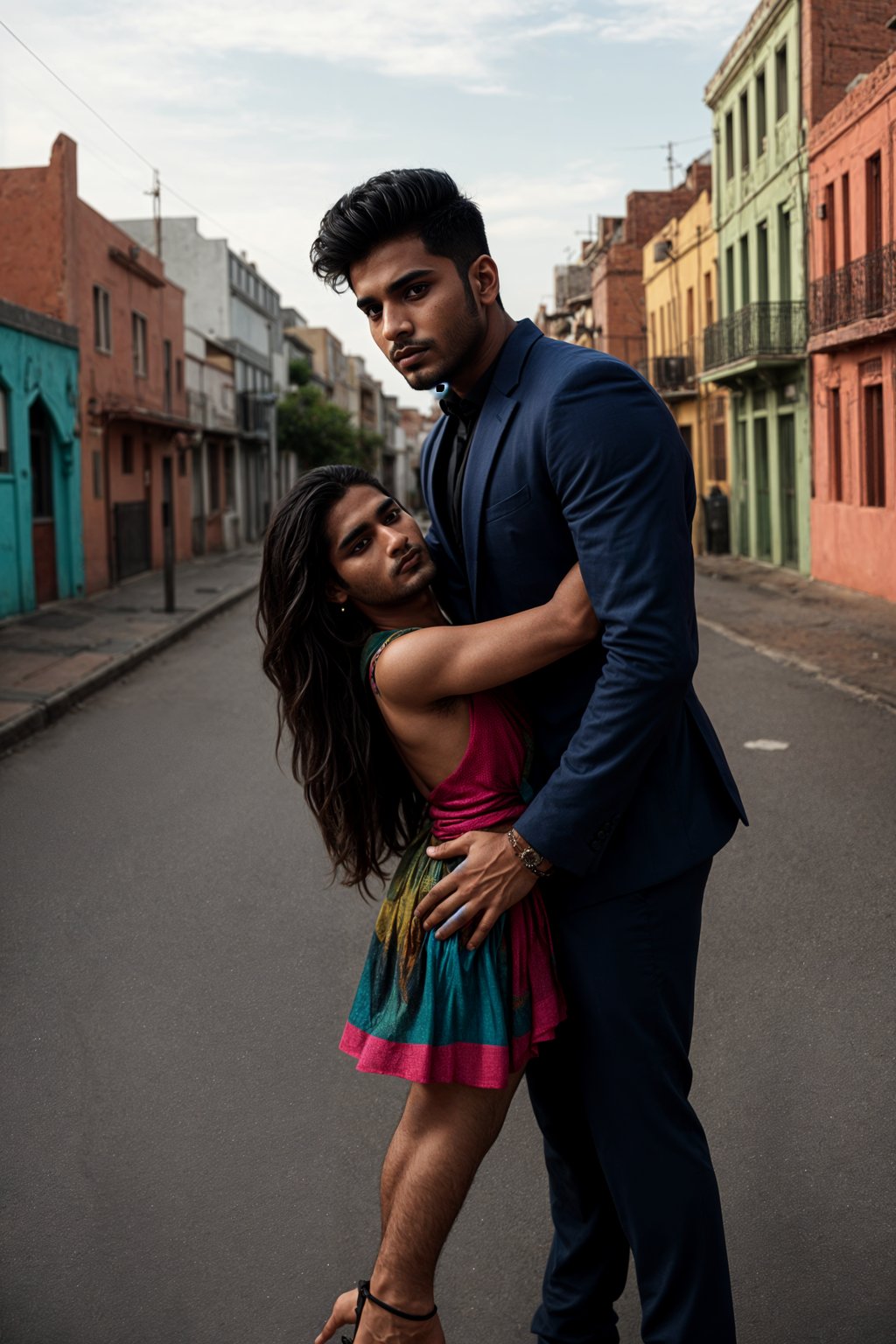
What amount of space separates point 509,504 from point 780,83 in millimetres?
26006

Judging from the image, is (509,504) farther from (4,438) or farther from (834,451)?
(834,451)

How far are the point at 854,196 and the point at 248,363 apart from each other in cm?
3381

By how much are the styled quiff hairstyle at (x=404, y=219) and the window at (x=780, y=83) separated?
2529 centimetres

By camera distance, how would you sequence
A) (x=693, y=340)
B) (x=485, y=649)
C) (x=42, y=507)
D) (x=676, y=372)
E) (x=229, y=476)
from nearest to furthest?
(x=485, y=649), (x=42, y=507), (x=676, y=372), (x=693, y=340), (x=229, y=476)

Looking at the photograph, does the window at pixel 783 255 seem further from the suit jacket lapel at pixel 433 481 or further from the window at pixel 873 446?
the suit jacket lapel at pixel 433 481

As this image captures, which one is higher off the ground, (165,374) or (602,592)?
(165,374)

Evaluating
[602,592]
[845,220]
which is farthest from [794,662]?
[602,592]

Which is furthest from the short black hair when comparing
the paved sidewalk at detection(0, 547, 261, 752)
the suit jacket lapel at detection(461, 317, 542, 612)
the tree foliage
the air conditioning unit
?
the tree foliage

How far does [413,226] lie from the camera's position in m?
2.13

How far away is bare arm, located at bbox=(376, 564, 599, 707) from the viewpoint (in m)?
2.06

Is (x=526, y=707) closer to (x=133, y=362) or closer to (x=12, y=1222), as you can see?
(x=12, y=1222)

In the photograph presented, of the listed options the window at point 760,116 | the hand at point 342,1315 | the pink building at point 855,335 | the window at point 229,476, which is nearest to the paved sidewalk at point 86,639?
the hand at point 342,1315

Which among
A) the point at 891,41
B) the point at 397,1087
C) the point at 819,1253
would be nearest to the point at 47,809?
the point at 397,1087

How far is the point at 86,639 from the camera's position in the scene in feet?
54.8
